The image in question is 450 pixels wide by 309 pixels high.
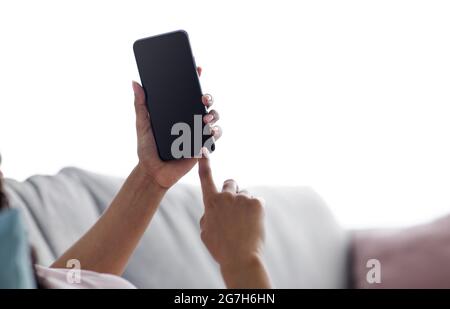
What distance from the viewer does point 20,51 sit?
5.23ft

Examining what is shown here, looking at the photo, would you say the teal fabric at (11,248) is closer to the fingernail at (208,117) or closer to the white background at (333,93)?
the fingernail at (208,117)

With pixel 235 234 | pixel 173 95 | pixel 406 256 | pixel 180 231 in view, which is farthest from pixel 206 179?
pixel 406 256

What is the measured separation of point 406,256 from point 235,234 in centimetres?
103

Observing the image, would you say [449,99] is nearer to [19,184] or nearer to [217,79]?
[217,79]

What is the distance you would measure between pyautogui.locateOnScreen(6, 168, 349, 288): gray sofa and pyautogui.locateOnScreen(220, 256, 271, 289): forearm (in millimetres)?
553

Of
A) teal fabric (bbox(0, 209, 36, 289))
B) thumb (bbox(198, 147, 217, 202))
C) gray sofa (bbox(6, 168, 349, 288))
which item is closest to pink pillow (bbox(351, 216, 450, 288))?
gray sofa (bbox(6, 168, 349, 288))

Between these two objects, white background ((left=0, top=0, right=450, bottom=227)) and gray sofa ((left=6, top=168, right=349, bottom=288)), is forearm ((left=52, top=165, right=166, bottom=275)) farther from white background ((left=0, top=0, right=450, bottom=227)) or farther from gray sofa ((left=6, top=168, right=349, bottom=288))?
Answer: white background ((left=0, top=0, right=450, bottom=227))

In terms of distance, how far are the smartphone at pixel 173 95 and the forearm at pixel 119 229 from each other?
0.21 ft

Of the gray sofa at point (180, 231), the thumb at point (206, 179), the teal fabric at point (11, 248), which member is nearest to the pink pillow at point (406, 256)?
the gray sofa at point (180, 231)

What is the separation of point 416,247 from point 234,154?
545 mm

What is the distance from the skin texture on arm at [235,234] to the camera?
731mm

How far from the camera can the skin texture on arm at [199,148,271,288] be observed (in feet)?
2.40

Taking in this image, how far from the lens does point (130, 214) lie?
1.08m

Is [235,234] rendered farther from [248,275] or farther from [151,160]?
[151,160]
